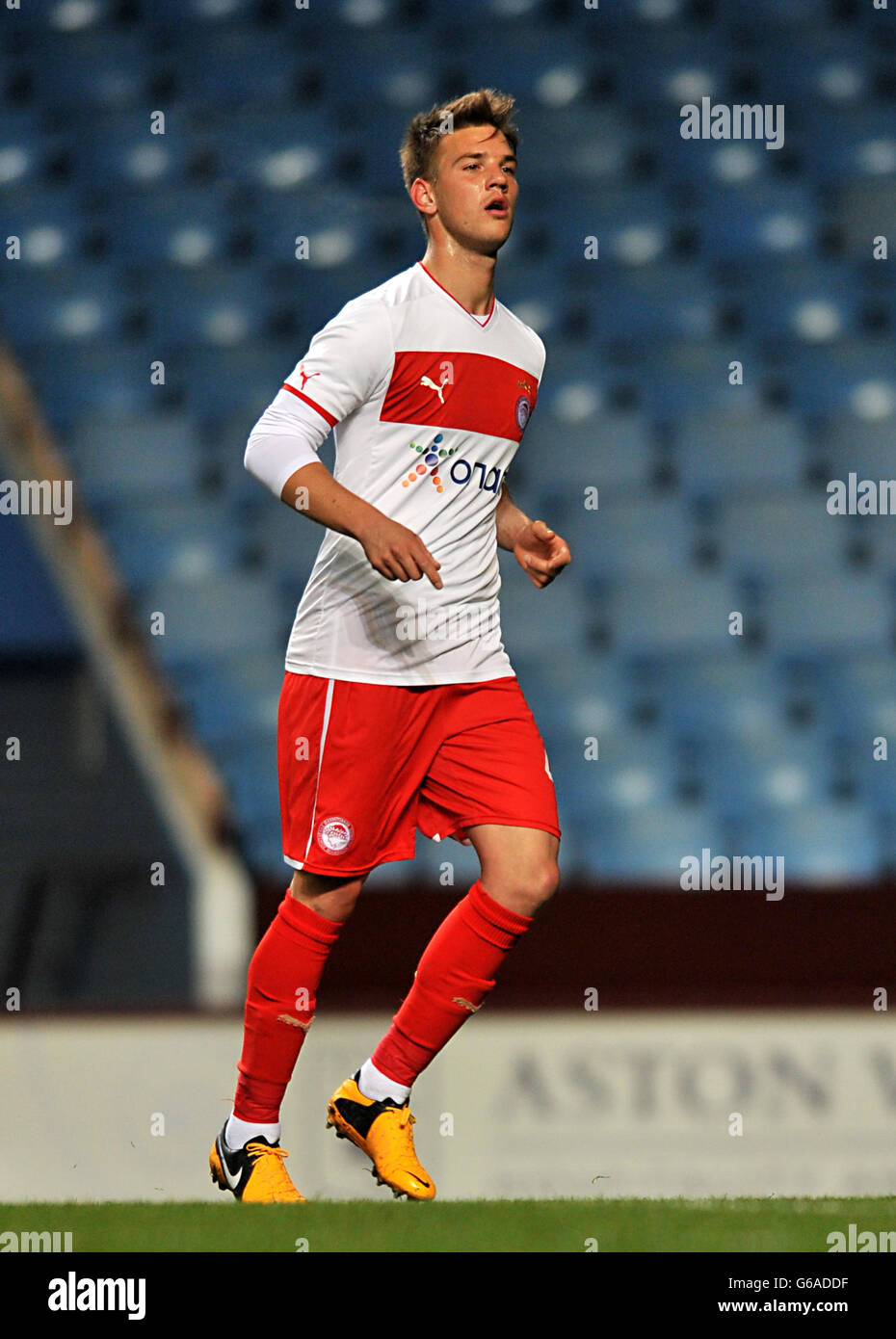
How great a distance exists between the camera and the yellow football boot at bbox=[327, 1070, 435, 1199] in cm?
260

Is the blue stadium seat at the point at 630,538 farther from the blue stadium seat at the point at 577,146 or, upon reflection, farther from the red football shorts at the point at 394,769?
the red football shorts at the point at 394,769

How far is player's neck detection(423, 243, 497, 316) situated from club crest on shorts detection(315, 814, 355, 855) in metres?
0.79

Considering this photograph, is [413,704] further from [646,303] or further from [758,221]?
[758,221]

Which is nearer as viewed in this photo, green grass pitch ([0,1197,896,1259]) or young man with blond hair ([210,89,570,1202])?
green grass pitch ([0,1197,896,1259])

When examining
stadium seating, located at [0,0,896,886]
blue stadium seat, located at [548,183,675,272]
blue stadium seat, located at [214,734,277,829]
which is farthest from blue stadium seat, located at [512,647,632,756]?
blue stadium seat, located at [548,183,675,272]

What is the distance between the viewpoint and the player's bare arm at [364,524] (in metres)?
2.39

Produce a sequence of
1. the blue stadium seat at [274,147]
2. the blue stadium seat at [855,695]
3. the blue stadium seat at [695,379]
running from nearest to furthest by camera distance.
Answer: the blue stadium seat at [855,695]
the blue stadium seat at [695,379]
the blue stadium seat at [274,147]

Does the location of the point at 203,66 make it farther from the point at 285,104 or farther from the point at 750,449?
the point at 750,449

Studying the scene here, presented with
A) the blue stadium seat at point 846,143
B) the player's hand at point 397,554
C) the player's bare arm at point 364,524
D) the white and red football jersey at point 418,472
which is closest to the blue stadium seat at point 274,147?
the blue stadium seat at point 846,143

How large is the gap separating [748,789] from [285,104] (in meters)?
2.89

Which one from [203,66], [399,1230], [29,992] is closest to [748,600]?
[29,992]

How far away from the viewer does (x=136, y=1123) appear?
409 centimetres

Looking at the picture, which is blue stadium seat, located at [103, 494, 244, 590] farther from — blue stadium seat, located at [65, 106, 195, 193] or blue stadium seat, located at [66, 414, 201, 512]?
blue stadium seat, located at [65, 106, 195, 193]

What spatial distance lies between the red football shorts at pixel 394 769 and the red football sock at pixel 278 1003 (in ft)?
0.32
